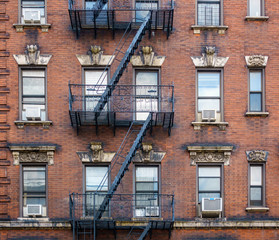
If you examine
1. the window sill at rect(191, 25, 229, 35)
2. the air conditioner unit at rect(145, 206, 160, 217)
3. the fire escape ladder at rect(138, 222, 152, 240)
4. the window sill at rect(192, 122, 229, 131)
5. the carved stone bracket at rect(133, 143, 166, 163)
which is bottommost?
the fire escape ladder at rect(138, 222, 152, 240)

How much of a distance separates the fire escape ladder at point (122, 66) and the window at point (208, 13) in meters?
2.11

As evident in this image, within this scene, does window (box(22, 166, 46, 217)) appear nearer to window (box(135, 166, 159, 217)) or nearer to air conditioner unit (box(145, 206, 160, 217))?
window (box(135, 166, 159, 217))

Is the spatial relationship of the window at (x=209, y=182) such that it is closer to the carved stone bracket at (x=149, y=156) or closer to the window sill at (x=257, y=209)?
the window sill at (x=257, y=209)

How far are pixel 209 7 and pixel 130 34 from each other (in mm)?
3029

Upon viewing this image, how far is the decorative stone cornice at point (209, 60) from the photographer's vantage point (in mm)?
17797

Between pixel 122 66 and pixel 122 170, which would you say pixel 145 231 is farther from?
pixel 122 66

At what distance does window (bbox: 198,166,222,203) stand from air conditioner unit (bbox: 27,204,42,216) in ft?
17.8

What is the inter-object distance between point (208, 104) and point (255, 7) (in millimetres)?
3937

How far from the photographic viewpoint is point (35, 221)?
1697cm

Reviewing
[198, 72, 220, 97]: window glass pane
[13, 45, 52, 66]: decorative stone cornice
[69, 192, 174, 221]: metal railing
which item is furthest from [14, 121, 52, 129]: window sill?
[198, 72, 220, 97]: window glass pane

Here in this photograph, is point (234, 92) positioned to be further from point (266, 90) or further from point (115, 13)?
point (115, 13)

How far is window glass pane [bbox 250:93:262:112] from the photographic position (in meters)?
17.9

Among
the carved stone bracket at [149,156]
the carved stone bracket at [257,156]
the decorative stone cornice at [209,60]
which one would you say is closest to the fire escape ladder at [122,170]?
the carved stone bracket at [149,156]

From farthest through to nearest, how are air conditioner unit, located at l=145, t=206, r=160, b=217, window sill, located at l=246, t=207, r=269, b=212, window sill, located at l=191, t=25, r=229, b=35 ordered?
window sill, located at l=191, t=25, r=229, b=35, window sill, located at l=246, t=207, r=269, b=212, air conditioner unit, located at l=145, t=206, r=160, b=217
